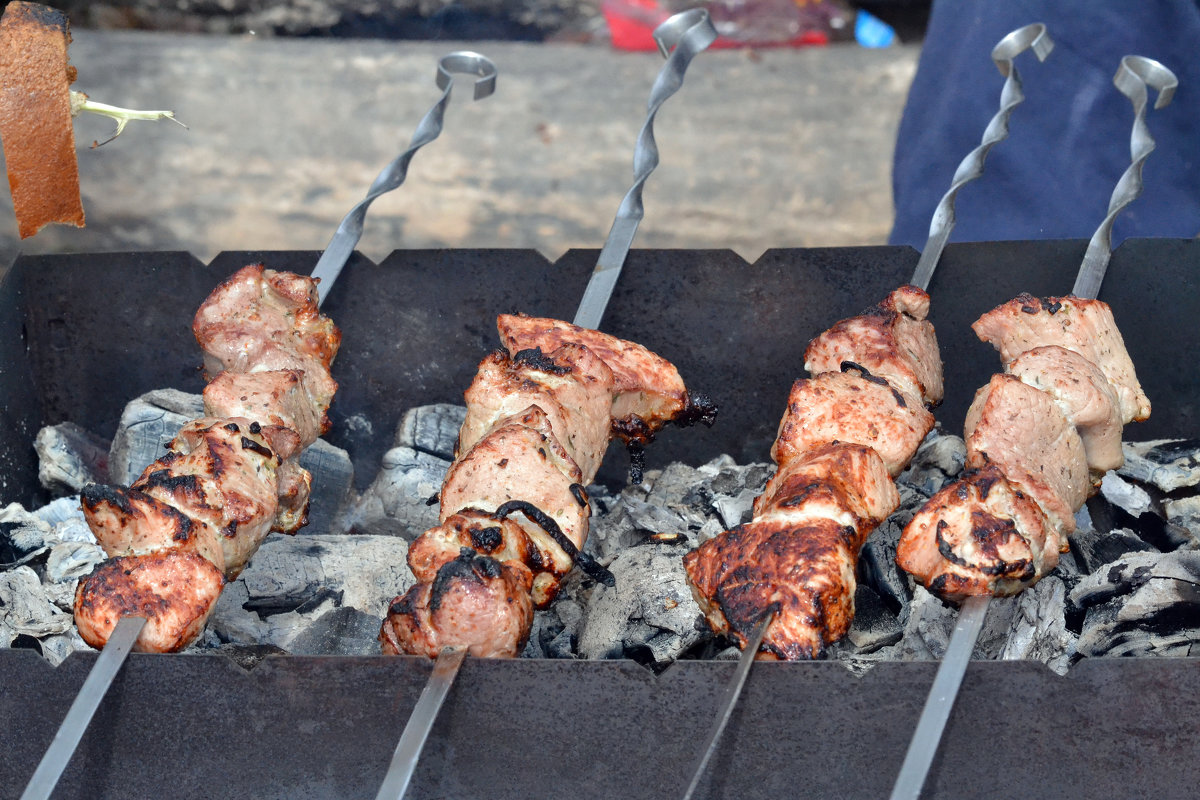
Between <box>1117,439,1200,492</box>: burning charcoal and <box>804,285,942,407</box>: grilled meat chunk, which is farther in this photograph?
<box>1117,439,1200,492</box>: burning charcoal

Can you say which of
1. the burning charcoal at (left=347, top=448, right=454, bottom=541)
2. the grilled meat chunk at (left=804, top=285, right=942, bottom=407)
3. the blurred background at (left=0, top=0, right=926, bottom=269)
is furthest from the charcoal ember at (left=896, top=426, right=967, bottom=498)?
the blurred background at (left=0, top=0, right=926, bottom=269)

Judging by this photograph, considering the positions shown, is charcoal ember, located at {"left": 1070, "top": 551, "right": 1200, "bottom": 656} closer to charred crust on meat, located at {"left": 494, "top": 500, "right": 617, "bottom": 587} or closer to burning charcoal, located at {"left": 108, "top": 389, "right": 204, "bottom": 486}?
charred crust on meat, located at {"left": 494, "top": 500, "right": 617, "bottom": 587}

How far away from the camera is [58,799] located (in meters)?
1.53

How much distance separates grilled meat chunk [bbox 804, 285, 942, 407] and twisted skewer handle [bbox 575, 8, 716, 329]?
443mm

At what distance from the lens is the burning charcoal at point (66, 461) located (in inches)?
90.8

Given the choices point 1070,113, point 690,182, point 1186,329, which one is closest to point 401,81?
point 690,182

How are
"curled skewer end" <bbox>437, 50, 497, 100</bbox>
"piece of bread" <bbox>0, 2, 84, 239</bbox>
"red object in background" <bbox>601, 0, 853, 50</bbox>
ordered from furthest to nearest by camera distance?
"red object in background" <bbox>601, 0, 853, 50</bbox>
"curled skewer end" <bbox>437, 50, 497, 100</bbox>
"piece of bread" <bbox>0, 2, 84, 239</bbox>

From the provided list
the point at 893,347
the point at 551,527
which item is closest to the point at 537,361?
the point at 551,527

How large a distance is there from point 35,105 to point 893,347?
156cm

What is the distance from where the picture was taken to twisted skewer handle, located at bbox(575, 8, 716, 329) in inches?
87.9

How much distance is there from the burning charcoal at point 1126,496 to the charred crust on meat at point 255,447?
162 centimetres

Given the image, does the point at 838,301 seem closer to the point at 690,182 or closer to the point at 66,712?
the point at 66,712

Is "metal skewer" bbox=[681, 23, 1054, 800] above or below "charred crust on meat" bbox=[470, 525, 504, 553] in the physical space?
above

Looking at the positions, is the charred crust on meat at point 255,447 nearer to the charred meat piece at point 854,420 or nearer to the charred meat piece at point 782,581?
the charred meat piece at point 782,581
